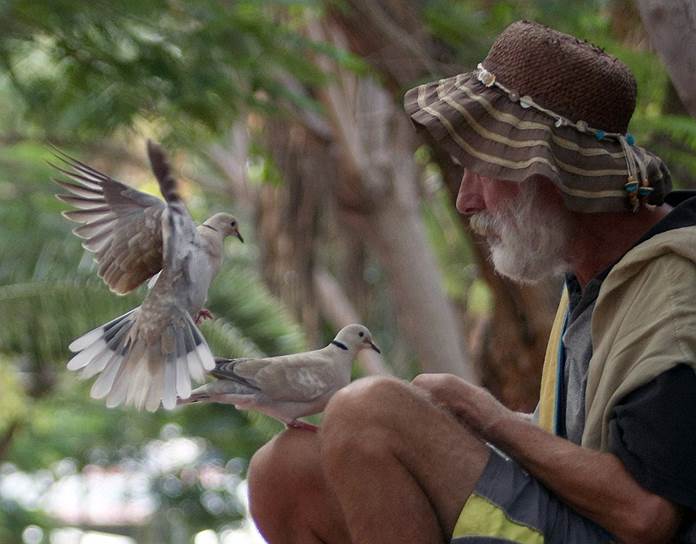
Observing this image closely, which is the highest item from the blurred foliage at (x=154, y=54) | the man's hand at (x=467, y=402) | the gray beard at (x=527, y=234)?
the blurred foliage at (x=154, y=54)

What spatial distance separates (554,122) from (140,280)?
1022 mm

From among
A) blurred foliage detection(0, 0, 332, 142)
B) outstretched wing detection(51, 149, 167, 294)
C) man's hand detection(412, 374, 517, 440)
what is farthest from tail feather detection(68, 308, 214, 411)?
blurred foliage detection(0, 0, 332, 142)

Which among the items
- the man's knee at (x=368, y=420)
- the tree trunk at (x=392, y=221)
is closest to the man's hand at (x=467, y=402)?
the man's knee at (x=368, y=420)

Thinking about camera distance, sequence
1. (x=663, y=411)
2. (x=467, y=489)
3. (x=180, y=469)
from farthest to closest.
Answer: (x=180, y=469) < (x=467, y=489) < (x=663, y=411)

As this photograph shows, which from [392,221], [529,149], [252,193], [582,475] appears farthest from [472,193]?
[252,193]

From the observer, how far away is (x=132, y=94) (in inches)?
223

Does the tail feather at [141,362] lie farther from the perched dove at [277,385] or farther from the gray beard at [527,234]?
the gray beard at [527,234]

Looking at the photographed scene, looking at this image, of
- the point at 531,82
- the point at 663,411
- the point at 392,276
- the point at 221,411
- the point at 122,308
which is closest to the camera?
the point at 663,411

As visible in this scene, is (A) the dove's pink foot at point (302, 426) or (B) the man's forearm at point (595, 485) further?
(A) the dove's pink foot at point (302, 426)

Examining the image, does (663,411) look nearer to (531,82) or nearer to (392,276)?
(531,82)

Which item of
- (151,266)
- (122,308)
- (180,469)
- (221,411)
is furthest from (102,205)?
(180,469)

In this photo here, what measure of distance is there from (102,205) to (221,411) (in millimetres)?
6878

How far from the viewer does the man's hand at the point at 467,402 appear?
2.90 m

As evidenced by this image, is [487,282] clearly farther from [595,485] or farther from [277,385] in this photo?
[595,485]
